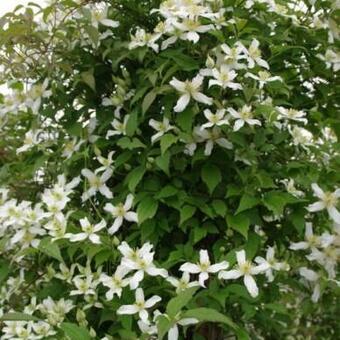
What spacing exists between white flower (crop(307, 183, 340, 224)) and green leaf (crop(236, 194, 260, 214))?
0.44 ft

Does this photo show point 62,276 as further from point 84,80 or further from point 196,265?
point 84,80

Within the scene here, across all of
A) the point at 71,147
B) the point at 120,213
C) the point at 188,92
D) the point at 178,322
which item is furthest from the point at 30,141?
the point at 178,322

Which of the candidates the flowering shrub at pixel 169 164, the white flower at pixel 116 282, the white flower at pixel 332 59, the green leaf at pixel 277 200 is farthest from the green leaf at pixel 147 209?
the white flower at pixel 332 59

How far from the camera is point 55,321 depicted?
1.43m

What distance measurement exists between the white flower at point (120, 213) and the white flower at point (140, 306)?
19 cm

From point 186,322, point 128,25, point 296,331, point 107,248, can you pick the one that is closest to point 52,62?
point 128,25

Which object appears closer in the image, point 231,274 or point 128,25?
point 231,274

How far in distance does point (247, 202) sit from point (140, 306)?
302mm

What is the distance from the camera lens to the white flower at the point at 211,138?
1415 mm

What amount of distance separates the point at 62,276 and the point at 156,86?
1.55 feet

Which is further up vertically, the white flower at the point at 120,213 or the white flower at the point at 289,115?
the white flower at the point at 289,115

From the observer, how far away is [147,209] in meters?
1.40

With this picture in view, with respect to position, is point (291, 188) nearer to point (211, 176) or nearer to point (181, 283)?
point (211, 176)

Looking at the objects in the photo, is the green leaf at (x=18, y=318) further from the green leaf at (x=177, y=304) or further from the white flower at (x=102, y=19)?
the white flower at (x=102, y=19)
